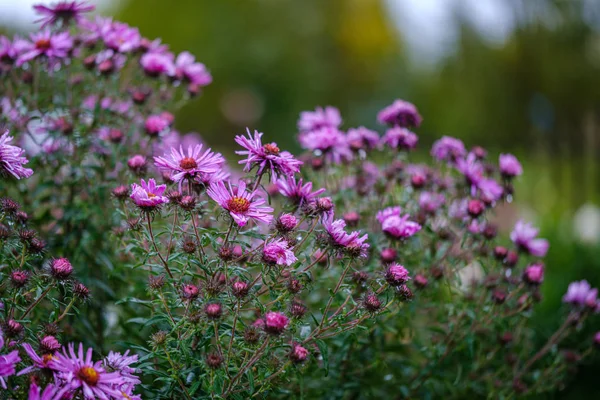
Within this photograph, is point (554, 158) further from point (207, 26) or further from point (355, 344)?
point (207, 26)

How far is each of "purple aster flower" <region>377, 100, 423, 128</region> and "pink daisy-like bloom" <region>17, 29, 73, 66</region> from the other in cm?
128

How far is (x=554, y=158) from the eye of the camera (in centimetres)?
853

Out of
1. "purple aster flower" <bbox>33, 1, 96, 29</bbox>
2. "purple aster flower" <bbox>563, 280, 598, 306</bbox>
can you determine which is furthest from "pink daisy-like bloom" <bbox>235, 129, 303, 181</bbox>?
"purple aster flower" <bbox>563, 280, 598, 306</bbox>

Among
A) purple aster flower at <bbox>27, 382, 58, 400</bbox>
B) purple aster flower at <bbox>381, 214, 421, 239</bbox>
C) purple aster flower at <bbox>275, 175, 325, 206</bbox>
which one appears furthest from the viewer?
purple aster flower at <bbox>381, 214, 421, 239</bbox>

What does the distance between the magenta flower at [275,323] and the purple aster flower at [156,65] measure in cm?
134

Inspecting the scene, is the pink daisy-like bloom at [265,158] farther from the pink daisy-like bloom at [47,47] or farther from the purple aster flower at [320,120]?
the pink daisy-like bloom at [47,47]

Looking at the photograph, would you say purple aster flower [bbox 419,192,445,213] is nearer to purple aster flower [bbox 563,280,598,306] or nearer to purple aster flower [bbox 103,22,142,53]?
purple aster flower [bbox 563,280,598,306]

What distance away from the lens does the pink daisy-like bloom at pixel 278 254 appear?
5.10 feet

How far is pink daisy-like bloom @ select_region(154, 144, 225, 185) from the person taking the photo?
1.63 metres

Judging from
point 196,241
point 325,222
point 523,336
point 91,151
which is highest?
point 523,336

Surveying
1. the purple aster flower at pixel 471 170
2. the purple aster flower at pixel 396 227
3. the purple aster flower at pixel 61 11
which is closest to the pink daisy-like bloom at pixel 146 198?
the purple aster flower at pixel 396 227

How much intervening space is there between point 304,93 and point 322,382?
1663cm

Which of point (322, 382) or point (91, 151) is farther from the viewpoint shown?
point (91, 151)

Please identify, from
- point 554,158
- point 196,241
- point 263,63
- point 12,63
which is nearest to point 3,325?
point 196,241
